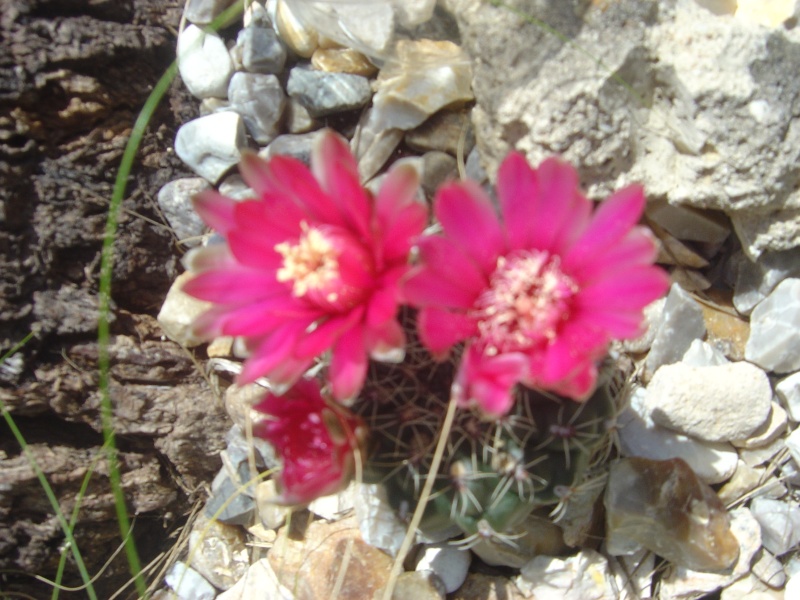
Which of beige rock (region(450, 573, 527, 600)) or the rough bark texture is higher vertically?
the rough bark texture

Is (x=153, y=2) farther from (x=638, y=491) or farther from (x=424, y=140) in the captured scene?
(x=638, y=491)

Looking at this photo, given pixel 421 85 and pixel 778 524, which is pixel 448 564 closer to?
pixel 778 524

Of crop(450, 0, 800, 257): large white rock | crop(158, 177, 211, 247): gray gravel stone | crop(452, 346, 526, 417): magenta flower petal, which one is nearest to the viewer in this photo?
crop(452, 346, 526, 417): magenta flower petal

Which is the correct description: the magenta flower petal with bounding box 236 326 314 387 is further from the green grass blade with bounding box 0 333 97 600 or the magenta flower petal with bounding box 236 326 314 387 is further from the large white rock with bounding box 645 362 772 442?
the large white rock with bounding box 645 362 772 442

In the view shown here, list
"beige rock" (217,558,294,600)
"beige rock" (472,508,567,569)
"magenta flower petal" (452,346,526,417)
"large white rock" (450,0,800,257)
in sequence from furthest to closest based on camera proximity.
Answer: "beige rock" (217,558,294,600) < "beige rock" (472,508,567,569) < "large white rock" (450,0,800,257) < "magenta flower petal" (452,346,526,417)

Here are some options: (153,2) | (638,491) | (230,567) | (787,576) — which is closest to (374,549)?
(230,567)

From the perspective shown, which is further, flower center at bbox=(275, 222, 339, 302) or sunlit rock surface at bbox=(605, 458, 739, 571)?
sunlit rock surface at bbox=(605, 458, 739, 571)

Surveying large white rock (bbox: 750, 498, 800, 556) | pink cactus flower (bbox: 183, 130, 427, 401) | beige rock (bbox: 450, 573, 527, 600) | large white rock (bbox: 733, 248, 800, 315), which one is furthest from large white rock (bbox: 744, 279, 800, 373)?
pink cactus flower (bbox: 183, 130, 427, 401)

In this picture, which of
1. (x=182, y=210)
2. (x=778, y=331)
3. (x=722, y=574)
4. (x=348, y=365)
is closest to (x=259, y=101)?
(x=182, y=210)
